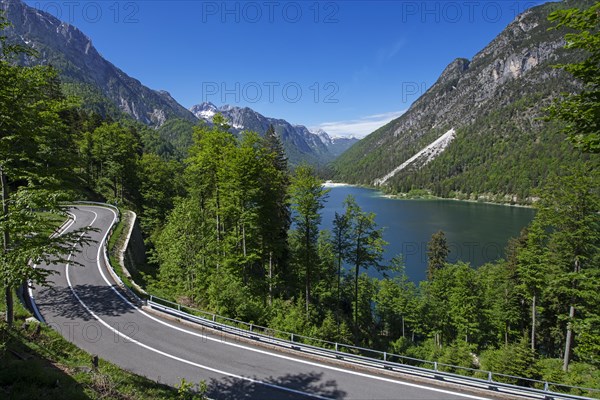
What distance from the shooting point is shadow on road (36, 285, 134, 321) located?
1562 cm

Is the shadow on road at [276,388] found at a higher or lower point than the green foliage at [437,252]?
higher

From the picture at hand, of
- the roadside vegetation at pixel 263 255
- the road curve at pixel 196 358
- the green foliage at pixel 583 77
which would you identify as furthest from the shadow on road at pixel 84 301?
the green foliage at pixel 583 77

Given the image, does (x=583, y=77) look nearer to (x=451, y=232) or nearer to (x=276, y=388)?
(x=276, y=388)

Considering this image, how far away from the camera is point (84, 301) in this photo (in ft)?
55.8

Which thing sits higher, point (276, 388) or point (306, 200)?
point (306, 200)

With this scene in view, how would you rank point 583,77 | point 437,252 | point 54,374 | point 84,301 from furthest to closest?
point 437,252 < point 84,301 < point 54,374 < point 583,77

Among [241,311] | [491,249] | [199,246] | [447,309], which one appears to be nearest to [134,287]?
[199,246]

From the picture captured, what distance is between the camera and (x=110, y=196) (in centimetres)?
5019

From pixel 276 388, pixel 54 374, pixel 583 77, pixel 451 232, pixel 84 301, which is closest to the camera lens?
pixel 583 77

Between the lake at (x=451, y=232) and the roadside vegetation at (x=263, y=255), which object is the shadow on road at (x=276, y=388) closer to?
the roadside vegetation at (x=263, y=255)

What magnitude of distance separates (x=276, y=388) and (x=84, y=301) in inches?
485

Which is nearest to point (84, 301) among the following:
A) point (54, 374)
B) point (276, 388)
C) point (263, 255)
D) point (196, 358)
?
point (196, 358)

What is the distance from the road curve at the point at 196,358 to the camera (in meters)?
10.8

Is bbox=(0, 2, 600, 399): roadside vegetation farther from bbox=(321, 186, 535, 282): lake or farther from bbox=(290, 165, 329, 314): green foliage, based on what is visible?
bbox=(321, 186, 535, 282): lake
